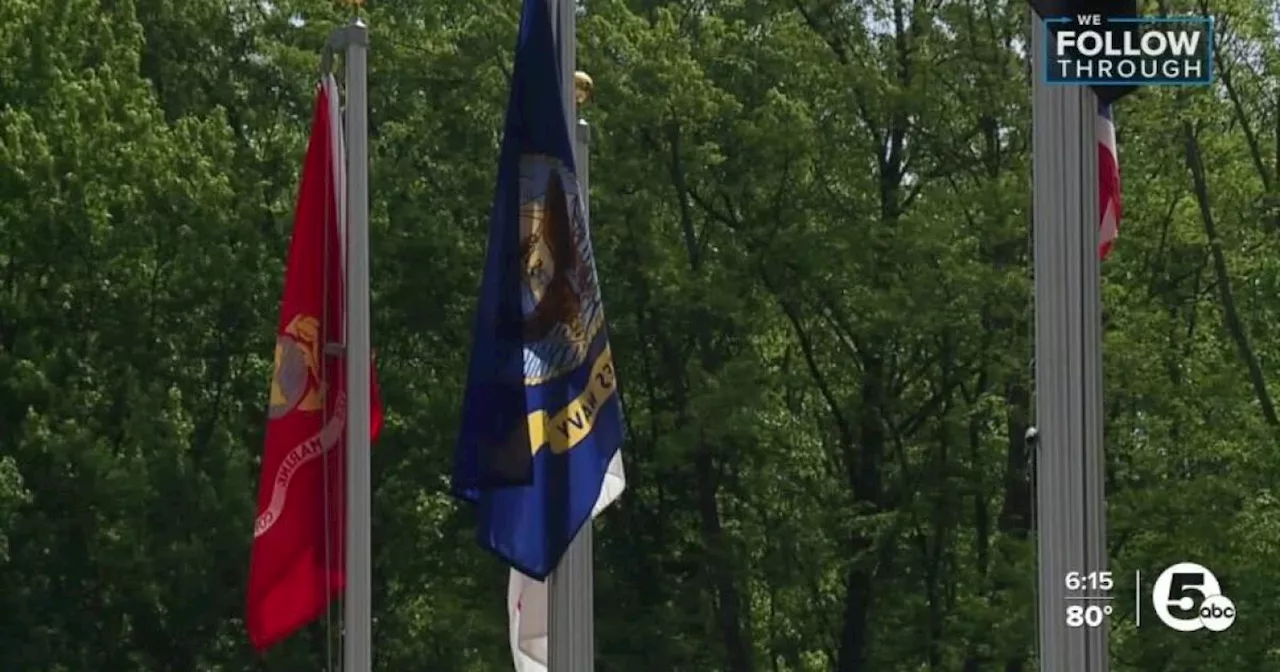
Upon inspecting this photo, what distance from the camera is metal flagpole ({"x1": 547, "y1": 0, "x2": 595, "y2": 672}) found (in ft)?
29.4

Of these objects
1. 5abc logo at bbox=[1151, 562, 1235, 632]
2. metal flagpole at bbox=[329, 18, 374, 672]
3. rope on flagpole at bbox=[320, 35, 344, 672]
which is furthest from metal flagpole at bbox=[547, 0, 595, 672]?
5abc logo at bbox=[1151, 562, 1235, 632]

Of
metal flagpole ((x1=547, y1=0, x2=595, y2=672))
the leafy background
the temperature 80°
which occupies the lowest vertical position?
the temperature 80°

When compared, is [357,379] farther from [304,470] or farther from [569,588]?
[569,588]

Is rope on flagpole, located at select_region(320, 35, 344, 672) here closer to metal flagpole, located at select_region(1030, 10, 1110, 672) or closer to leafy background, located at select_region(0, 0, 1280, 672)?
metal flagpole, located at select_region(1030, 10, 1110, 672)

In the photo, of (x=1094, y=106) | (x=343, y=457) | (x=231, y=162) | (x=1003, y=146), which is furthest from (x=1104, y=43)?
(x=231, y=162)

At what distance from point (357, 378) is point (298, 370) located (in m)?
0.43

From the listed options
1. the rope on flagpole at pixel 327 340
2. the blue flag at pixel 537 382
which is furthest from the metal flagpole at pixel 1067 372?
the rope on flagpole at pixel 327 340

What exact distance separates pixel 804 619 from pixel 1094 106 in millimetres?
21900

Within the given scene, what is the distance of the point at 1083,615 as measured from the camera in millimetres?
7465

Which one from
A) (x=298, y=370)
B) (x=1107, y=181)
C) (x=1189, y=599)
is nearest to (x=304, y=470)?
(x=298, y=370)

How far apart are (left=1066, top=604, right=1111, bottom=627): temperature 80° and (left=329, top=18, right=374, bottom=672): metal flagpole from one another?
627cm

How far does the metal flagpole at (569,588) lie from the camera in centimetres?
895

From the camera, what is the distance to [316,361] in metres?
13.7

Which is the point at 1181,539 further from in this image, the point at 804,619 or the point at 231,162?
the point at 231,162
